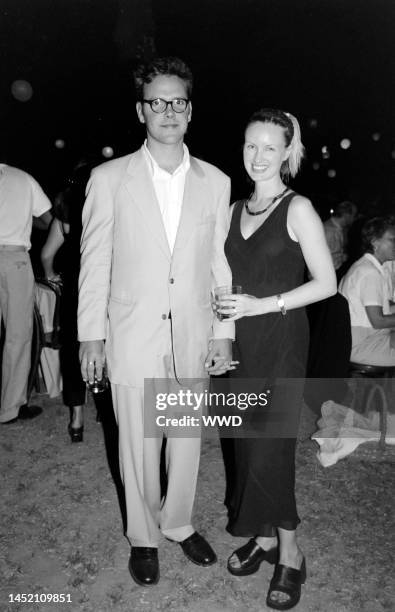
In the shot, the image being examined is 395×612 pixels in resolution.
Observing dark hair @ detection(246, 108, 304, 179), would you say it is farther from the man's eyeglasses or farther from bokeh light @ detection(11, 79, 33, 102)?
bokeh light @ detection(11, 79, 33, 102)

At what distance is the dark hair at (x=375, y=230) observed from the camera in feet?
12.9

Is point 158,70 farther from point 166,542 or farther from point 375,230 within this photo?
point 375,230

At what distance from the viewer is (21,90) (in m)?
10.6

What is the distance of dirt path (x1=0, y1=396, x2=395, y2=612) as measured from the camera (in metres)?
2.22

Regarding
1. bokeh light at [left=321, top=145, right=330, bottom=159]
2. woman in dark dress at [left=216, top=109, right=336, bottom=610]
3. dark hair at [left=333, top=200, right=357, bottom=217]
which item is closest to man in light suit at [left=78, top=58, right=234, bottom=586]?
woman in dark dress at [left=216, top=109, right=336, bottom=610]

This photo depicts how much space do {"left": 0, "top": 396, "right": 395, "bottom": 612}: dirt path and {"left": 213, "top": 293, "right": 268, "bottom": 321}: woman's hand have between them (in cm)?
124

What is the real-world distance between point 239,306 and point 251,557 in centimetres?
121

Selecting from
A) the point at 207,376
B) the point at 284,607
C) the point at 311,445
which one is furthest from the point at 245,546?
the point at 311,445

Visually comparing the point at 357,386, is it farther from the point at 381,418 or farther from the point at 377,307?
the point at 377,307

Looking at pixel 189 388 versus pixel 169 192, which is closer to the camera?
pixel 169 192

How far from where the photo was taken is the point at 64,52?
1124cm

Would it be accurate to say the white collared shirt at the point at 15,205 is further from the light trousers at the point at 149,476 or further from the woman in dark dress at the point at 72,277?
the light trousers at the point at 149,476

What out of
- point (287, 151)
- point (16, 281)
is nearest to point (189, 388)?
point (287, 151)

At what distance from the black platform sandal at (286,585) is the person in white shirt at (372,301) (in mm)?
1950
